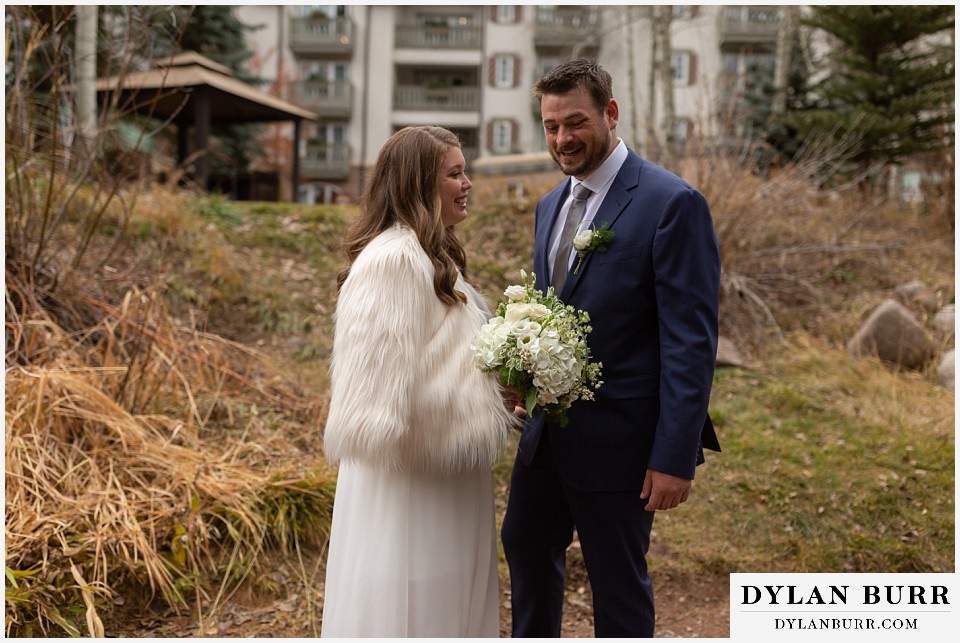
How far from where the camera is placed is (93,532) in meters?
3.75

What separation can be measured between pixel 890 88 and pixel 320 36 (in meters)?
22.0

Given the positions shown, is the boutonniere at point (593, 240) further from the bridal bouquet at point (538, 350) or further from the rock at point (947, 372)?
the rock at point (947, 372)

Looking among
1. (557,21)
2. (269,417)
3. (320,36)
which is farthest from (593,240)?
(320,36)

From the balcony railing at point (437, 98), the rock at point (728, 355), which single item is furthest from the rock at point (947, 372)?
the balcony railing at point (437, 98)

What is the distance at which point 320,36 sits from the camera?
28.0 m

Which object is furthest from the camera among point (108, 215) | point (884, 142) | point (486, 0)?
point (486, 0)

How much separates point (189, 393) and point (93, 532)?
4.23 ft

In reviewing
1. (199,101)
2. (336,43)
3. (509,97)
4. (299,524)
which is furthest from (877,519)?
(336,43)

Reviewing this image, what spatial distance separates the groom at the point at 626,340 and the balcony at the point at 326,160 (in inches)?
1037

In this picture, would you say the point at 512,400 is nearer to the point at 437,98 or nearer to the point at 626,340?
the point at 626,340

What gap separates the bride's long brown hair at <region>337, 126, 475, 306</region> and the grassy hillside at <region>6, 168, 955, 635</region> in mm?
2138

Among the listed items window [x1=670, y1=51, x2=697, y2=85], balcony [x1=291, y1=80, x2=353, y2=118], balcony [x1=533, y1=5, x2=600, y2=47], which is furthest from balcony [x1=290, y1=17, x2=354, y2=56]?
window [x1=670, y1=51, x2=697, y2=85]

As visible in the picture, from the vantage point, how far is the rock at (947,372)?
6.29 m

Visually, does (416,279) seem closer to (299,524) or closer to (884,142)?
(299,524)
